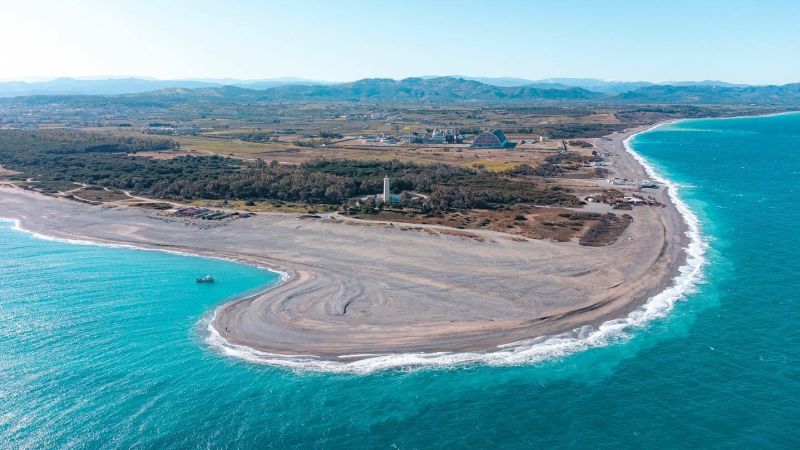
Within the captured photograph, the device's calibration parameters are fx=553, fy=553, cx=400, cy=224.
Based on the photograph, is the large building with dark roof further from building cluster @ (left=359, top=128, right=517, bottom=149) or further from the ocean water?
the ocean water

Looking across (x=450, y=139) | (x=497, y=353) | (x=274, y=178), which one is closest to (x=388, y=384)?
(x=497, y=353)

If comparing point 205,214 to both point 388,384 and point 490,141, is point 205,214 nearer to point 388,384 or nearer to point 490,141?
point 388,384

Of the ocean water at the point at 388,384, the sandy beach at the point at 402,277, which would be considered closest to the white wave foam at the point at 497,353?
the ocean water at the point at 388,384

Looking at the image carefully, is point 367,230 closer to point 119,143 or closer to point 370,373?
point 370,373

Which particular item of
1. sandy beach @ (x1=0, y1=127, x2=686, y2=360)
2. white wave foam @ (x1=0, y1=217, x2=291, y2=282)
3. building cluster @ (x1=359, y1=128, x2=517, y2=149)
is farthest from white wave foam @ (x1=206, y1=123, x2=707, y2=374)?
building cluster @ (x1=359, y1=128, x2=517, y2=149)

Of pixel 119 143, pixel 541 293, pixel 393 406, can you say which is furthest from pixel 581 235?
pixel 119 143

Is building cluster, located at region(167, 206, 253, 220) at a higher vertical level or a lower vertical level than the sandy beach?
higher
